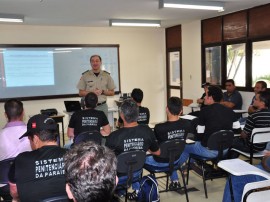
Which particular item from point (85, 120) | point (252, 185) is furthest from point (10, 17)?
point (252, 185)

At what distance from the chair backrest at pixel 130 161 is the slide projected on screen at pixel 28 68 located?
4.90 metres

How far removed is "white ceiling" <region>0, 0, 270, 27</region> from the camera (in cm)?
458

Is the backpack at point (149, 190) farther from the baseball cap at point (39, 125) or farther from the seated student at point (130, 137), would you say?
the baseball cap at point (39, 125)

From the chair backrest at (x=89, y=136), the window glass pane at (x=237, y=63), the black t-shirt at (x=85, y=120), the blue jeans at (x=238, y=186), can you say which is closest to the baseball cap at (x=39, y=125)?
the chair backrest at (x=89, y=136)

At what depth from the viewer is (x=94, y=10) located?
5.19 m

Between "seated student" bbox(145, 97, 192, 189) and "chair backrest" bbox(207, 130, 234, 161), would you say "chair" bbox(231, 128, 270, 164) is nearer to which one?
"chair backrest" bbox(207, 130, 234, 161)

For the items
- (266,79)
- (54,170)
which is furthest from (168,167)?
(266,79)

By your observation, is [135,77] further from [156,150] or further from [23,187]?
[23,187]

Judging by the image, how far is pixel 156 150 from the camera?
2.90 m

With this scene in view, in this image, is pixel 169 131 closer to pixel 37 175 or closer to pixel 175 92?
pixel 37 175

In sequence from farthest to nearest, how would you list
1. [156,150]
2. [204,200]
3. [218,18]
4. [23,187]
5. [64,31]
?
[64,31] → [218,18] → [204,200] → [156,150] → [23,187]

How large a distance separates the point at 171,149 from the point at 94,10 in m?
3.25

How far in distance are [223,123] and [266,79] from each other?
2.40 meters

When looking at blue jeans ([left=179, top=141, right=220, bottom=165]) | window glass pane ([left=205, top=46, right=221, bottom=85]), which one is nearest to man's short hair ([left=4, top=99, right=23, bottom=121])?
blue jeans ([left=179, top=141, right=220, bottom=165])
